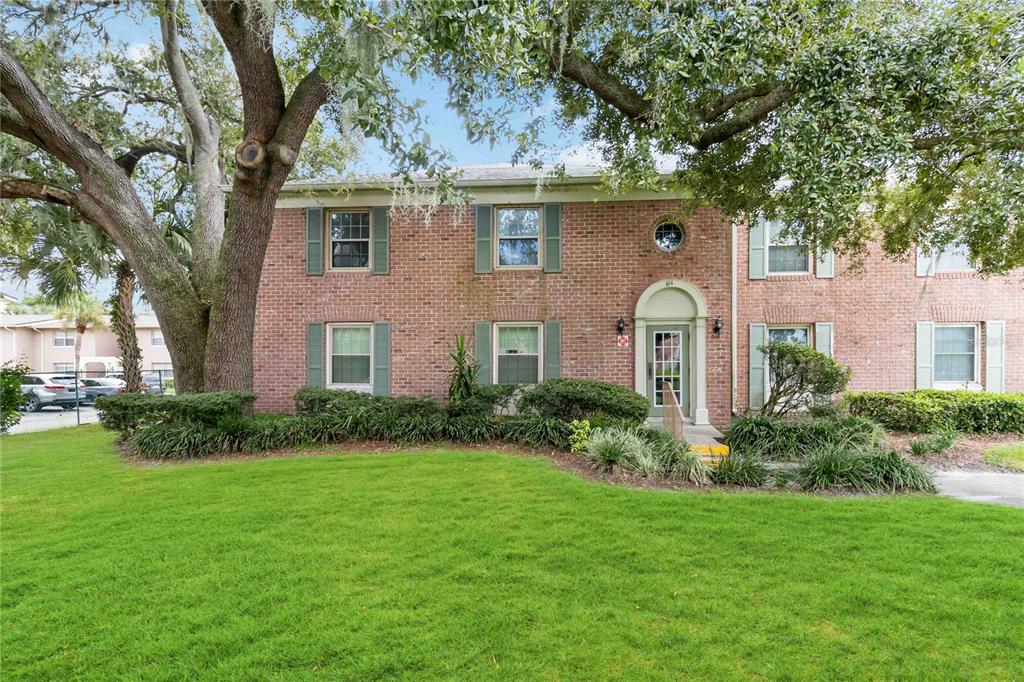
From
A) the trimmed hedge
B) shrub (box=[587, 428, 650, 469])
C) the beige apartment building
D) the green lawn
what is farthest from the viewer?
the beige apartment building

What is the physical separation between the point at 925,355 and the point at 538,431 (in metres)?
9.03

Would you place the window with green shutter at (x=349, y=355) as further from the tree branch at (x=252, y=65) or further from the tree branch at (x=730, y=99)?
the tree branch at (x=730, y=99)

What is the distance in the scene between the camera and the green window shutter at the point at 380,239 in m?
9.30

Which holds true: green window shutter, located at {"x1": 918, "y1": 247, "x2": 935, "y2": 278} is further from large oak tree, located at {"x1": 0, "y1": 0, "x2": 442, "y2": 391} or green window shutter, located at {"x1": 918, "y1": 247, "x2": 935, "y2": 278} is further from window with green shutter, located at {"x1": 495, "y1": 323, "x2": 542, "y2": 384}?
large oak tree, located at {"x1": 0, "y1": 0, "x2": 442, "y2": 391}

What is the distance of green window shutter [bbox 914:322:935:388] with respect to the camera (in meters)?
9.45

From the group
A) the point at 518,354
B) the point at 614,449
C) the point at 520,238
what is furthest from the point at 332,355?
the point at 614,449

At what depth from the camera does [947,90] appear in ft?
15.6

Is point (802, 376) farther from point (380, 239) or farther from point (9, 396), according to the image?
point (9, 396)

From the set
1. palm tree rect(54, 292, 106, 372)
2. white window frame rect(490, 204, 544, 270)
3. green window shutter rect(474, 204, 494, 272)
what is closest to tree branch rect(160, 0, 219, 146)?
green window shutter rect(474, 204, 494, 272)

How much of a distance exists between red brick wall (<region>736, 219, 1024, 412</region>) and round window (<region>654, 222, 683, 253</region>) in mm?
1780

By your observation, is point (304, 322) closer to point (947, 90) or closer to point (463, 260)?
point (463, 260)

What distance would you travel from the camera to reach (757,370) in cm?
945

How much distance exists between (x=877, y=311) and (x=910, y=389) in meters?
1.81

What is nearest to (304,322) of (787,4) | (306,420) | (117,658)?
(306,420)
